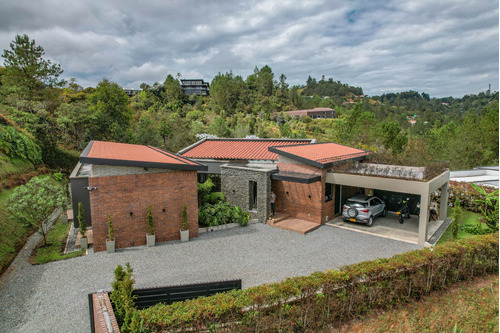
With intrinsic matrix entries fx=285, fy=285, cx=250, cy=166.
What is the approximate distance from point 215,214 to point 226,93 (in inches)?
2182

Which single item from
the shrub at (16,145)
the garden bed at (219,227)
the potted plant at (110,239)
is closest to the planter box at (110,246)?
the potted plant at (110,239)

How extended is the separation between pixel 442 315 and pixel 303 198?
27.0 ft

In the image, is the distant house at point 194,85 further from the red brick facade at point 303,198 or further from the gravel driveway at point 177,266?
the gravel driveway at point 177,266

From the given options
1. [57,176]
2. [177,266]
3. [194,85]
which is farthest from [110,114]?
[194,85]

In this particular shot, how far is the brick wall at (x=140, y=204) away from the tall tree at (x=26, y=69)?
27.0 m

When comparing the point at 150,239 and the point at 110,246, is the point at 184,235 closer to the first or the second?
the point at 150,239

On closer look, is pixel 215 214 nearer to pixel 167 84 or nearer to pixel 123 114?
pixel 123 114

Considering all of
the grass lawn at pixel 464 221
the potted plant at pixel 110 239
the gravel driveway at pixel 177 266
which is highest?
the potted plant at pixel 110 239

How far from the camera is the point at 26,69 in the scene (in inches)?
1236

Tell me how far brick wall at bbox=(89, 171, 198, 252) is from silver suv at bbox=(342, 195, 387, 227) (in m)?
7.54

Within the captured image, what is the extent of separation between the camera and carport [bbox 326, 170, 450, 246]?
460 inches

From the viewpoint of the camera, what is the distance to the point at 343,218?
14625 millimetres

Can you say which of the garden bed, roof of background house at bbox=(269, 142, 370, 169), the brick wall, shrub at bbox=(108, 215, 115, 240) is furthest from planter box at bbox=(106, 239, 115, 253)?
roof of background house at bbox=(269, 142, 370, 169)

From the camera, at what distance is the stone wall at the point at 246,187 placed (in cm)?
1462
